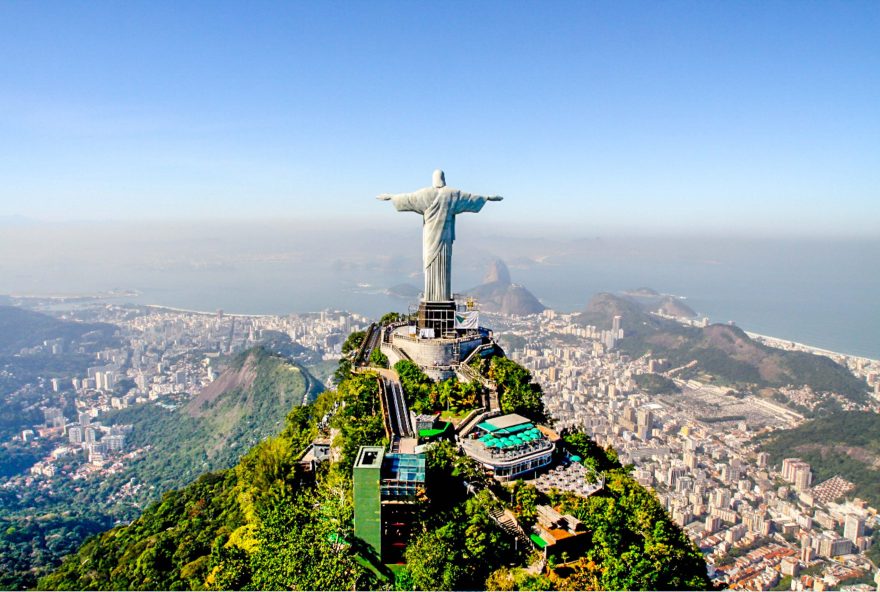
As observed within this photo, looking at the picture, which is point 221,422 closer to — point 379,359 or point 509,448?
point 379,359

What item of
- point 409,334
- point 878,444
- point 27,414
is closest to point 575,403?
point 878,444

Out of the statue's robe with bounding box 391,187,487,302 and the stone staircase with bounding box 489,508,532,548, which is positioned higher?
the statue's robe with bounding box 391,187,487,302

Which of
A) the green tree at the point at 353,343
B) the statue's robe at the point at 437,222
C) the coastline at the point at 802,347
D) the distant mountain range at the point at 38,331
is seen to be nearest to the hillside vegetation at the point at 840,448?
the green tree at the point at 353,343

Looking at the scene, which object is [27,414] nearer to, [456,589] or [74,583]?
[74,583]

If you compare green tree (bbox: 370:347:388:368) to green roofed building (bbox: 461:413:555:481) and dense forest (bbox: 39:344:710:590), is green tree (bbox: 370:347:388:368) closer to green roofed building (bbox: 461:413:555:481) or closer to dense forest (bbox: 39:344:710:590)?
dense forest (bbox: 39:344:710:590)

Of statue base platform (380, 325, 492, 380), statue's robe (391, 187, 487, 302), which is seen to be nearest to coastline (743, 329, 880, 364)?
statue base platform (380, 325, 492, 380)

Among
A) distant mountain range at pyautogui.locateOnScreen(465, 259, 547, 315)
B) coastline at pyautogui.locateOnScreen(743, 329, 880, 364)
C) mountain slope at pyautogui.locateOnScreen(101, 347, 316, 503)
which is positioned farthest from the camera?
distant mountain range at pyautogui.locateOnScreen(465, 259, 547, 315)
